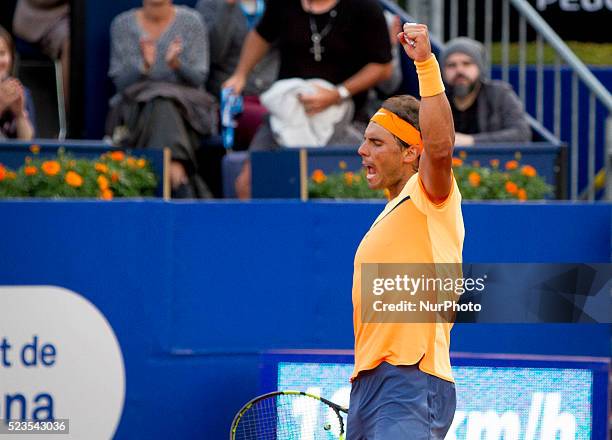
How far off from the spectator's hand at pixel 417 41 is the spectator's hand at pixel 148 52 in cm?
464

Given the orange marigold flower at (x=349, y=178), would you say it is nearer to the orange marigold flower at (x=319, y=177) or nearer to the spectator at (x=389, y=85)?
the orange marigold flower at (x=319, y=177)

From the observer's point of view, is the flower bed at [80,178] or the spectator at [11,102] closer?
the flower bed at [80,178]

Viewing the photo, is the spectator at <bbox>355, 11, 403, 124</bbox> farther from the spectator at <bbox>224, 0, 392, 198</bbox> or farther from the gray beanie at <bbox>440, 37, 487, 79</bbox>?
the gray beanie at <bbox>440, 37, 487, 79</bbox>

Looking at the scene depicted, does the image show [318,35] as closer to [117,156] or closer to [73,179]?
[117,156]

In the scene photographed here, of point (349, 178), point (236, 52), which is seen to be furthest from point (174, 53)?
point (349, 178)

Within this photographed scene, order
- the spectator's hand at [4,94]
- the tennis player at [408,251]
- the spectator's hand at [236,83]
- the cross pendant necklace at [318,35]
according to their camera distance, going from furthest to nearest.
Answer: the spectator's hand at [236,83] → the cross pendant necklace at [318,35] → the spectator's hand at [4,94] → the tennis player at [408,251]

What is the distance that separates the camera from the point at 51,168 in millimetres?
7711

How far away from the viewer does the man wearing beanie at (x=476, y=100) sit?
8781 mm

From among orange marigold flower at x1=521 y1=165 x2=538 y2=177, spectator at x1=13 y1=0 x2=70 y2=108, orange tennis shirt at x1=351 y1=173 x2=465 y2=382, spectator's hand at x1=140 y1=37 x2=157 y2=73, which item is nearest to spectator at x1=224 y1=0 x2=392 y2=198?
spectator's hand at x1=140 y1=37 x2=157 y2=73

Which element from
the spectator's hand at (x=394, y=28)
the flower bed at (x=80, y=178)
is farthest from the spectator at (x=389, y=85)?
the flower bed at (x=80, y=178)

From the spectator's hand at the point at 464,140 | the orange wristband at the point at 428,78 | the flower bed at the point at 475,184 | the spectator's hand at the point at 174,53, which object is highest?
the spectator's hand at the point at 174,53

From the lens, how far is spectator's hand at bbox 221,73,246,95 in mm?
8922

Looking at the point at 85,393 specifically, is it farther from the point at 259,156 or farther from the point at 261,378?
the point at 259,156

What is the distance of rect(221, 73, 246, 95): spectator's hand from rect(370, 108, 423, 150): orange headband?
402 cm
